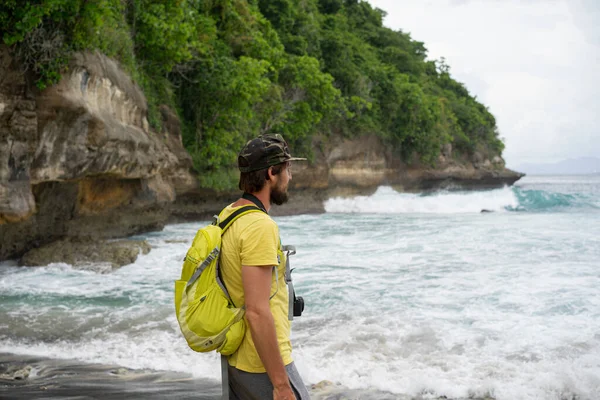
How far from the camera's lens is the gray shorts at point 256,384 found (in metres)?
2.14

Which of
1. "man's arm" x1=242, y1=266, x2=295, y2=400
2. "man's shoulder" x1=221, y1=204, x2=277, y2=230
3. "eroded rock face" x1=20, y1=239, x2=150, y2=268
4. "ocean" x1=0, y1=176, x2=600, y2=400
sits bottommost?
"ocean" x1=0, y1=176, x2=600, y2=400

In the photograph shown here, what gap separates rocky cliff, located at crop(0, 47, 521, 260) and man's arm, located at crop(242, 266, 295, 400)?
26.6 feet

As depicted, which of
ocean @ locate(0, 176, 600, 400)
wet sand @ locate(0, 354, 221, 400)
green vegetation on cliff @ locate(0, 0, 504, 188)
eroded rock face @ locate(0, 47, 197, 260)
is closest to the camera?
wet sand @ locate(0, 354, 221, 400)

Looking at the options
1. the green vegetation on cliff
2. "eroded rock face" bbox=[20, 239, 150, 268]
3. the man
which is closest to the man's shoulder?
the man

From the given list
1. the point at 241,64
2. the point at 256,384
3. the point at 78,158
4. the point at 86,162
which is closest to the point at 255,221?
the point at 256,384

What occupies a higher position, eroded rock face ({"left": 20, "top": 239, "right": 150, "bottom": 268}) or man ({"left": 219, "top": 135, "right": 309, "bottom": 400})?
man ({"left": 219, "top": 135, "right": 309, "bottom": 400})

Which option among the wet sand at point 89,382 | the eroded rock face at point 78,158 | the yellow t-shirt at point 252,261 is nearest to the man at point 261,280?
the yellow t-shirt at point 252,261

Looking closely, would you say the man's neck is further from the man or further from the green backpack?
the green backpack

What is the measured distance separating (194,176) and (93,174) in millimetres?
7348

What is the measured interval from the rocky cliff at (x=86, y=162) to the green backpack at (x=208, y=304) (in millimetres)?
7929

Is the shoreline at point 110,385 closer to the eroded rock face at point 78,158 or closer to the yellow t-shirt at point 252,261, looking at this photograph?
the yellow t-shirt at point 252,261

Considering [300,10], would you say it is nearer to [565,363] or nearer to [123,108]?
[123,108]

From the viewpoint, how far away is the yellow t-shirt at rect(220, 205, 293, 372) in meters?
2.09

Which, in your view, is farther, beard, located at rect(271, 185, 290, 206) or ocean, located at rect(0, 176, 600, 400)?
ocean, located at rect(0, 176, 600, 400)
